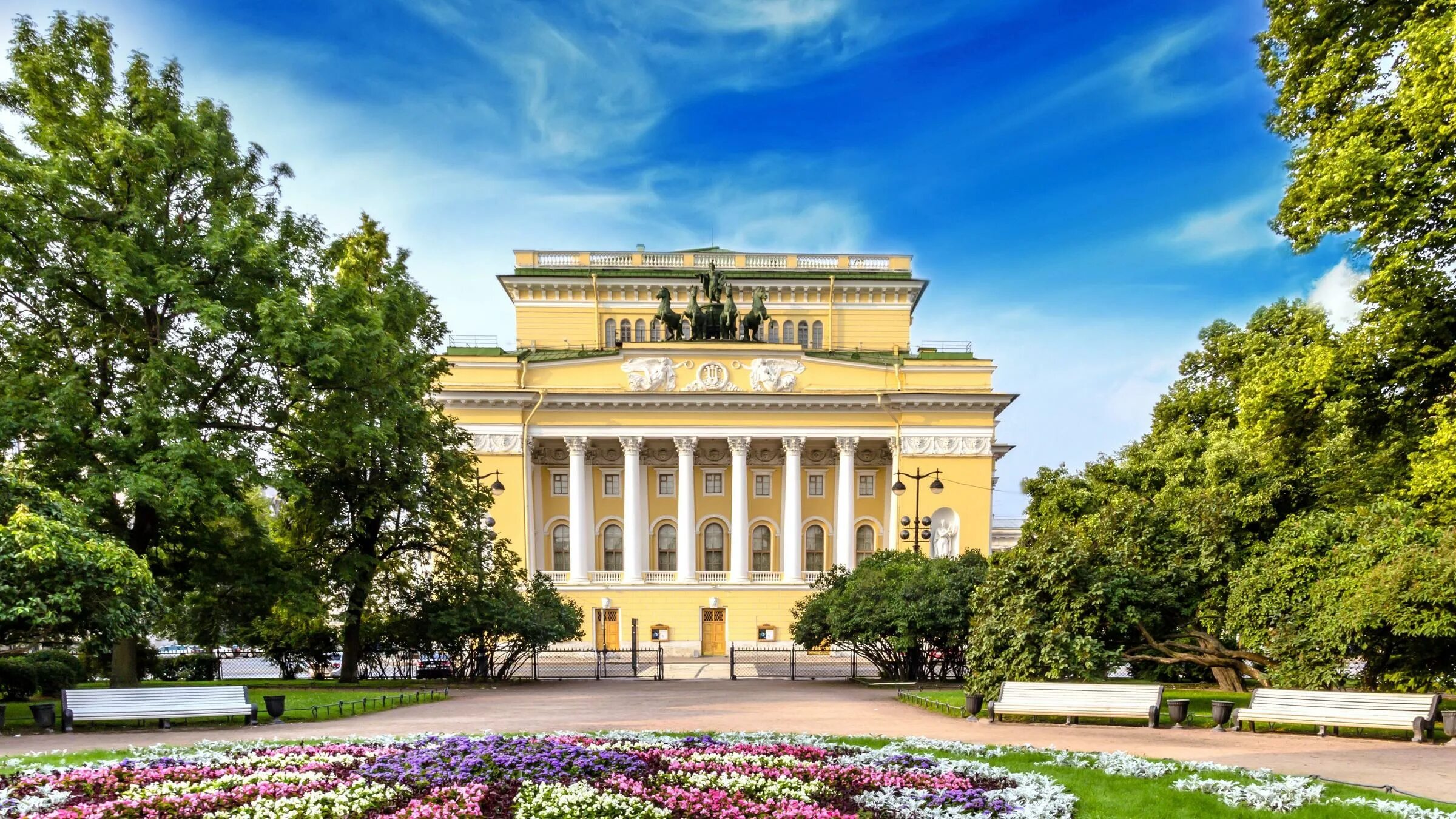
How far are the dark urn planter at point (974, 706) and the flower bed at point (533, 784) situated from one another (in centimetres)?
576

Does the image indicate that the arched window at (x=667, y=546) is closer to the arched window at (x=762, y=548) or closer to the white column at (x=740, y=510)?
the white column at (x=740, y=510)

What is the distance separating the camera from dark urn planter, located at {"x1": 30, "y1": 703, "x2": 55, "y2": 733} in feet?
41.4

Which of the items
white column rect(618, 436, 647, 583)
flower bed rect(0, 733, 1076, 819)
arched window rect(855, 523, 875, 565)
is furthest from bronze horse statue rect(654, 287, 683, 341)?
flower bed rect(0, 733, 1076, 819)

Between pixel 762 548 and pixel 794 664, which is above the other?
pixel 762 548

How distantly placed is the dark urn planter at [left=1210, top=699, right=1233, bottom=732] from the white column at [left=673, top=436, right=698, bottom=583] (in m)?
29.3

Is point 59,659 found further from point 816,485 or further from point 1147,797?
point 816,485

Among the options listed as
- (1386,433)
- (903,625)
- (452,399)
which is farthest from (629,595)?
(1386,433)

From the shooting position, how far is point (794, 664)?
2728 cm

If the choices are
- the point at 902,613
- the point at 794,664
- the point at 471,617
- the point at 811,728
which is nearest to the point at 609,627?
the point at 794,664

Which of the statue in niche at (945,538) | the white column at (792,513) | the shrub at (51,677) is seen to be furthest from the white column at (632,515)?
the shrub at (51,677)

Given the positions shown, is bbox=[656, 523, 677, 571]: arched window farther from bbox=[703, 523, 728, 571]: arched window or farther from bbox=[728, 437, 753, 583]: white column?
bbox=[728, 437, 753, 583]: white column

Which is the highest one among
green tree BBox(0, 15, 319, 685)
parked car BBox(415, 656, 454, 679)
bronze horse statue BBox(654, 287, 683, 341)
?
bronze horse statue BBox(654, 287, 683, 341)

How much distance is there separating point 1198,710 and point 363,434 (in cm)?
1748

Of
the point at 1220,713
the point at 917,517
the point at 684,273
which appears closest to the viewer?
the point at 1220,713
